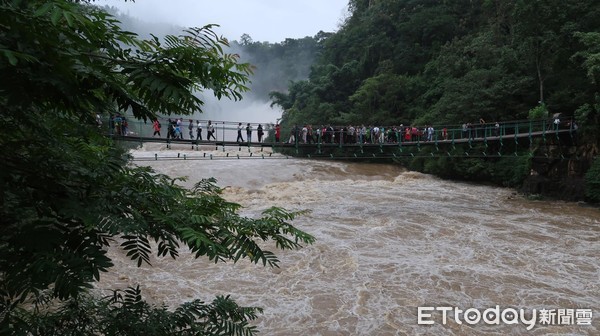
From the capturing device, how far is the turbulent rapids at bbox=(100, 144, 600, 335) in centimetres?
549

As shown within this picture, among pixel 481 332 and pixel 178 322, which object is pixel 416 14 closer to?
pixel 481 332

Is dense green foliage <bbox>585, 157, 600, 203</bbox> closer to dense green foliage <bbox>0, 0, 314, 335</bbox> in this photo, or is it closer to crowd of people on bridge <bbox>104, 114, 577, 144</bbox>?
crowd of people on bridge <bbox>104, 114, 577, 144</bbox>

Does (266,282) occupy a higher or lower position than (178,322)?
lower

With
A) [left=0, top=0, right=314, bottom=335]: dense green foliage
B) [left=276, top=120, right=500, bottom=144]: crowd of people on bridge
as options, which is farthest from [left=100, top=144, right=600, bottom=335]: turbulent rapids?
[left=0, top=0, right=314, bottom=335]: dense green foliage

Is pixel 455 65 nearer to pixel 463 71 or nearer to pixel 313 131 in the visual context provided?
pixel 463 71

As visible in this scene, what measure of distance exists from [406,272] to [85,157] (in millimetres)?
6314

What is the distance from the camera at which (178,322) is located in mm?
1901

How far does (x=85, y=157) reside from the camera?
1.63 metres

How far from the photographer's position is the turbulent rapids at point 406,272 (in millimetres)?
5490

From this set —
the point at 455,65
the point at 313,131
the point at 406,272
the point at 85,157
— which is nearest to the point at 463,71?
the point at 455,65

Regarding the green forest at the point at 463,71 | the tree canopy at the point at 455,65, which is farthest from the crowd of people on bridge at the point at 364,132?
the tree canopy at the point at 455,65

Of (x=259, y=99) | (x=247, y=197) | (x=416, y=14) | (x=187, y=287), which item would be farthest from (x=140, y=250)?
(x=259, y=99)

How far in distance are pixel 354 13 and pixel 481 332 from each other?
39.3 metres

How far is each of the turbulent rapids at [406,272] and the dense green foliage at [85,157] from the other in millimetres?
3918
